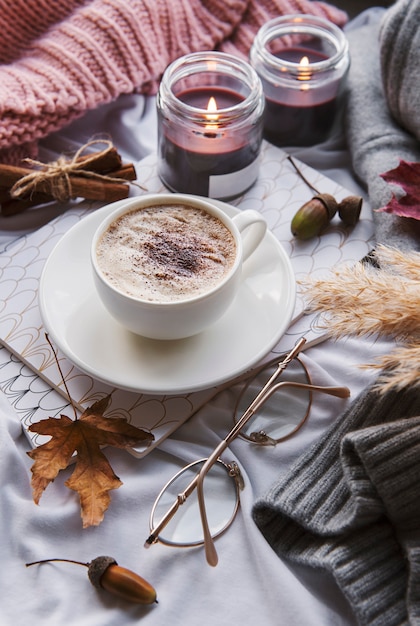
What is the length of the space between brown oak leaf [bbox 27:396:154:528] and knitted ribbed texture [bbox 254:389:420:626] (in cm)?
18

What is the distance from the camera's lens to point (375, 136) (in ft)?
4.05

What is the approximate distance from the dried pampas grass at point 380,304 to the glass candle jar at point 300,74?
0.43 metres

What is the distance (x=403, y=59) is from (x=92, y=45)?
529 millimetres

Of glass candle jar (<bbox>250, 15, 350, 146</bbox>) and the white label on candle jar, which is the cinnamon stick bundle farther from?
glass candle jar (<bbox>250, 15, 350, 146</bbox>)

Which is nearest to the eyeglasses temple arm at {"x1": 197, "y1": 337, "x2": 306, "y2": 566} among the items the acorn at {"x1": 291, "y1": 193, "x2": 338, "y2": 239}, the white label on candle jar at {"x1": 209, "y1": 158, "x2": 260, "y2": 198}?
the acorn at {"x1": 291, "y1": 193, "x2": 338, "y2": 239}

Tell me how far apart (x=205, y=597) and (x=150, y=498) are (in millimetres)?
138

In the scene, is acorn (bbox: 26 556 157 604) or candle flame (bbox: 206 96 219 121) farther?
candle flame (bbox: 206 96 219 121)

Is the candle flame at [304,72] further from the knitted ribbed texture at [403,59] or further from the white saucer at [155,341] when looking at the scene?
the white saucer at [155,341]

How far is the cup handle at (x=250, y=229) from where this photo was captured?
0.99 m

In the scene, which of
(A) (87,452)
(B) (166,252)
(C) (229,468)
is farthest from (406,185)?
(A) (87,452)

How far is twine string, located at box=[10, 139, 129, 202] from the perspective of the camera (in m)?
1.15

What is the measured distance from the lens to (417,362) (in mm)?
791

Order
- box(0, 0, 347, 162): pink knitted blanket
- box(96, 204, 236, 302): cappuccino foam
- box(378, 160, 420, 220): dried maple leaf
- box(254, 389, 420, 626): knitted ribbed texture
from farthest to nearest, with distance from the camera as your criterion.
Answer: box(0, 0, 347, 162): pink knitted blanket → box(378, 160, 420, 220): dried maple leaf → box(96, 204, 236, 302): cappuccino foam → box(254, 389, 420, 626): knitted ribbed texture

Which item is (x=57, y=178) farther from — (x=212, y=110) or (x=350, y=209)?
(x=350, y=209)
